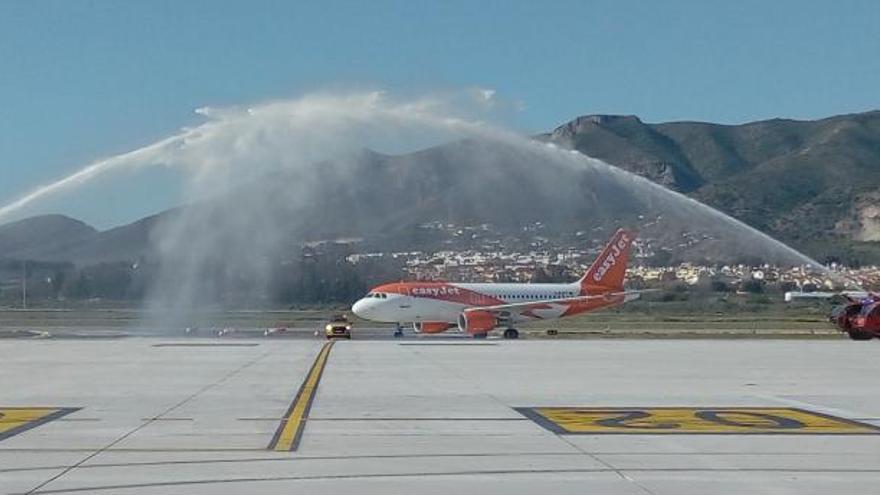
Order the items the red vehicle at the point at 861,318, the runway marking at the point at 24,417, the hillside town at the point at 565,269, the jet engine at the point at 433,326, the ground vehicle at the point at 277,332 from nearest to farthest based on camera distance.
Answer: the runway marking at the point at 24,417
the red vehicle at the point at 861,318
the ground vehicle at the point at 277,332
the jet engine at the point at 433,326
the hillside town at the point at 565,269

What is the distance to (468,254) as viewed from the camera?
131250 mm

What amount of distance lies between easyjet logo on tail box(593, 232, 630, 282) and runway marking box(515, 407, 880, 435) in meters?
55.0

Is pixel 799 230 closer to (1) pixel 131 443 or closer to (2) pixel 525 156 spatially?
(2) pixel 525 156

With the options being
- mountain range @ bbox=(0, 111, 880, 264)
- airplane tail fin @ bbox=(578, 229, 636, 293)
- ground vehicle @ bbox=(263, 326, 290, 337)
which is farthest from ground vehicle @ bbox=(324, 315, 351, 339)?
mountain range @ bbox=(0, 111, 880, 264)

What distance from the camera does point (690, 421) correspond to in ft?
74.4

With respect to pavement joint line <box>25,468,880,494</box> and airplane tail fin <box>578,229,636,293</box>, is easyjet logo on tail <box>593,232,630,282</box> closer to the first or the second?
airplane tail fin <box>578,229,636,293</box>

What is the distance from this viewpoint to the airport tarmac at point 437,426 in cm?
1530

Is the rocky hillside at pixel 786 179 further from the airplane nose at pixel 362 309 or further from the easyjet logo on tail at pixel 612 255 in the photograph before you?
the airplane nose at pixel 362 309

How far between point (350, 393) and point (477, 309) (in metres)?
47.3

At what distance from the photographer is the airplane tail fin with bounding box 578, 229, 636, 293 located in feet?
265

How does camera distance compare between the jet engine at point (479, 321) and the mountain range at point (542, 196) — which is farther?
the mountain range at point (542, 196)

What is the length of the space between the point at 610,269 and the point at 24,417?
201 feet

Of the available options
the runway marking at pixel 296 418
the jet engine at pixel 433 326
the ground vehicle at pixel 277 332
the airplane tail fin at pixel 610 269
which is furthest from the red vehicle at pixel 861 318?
the runway marking at pixel 296 418

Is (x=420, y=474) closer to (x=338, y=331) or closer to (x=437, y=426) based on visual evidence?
(x=437, y=426)
